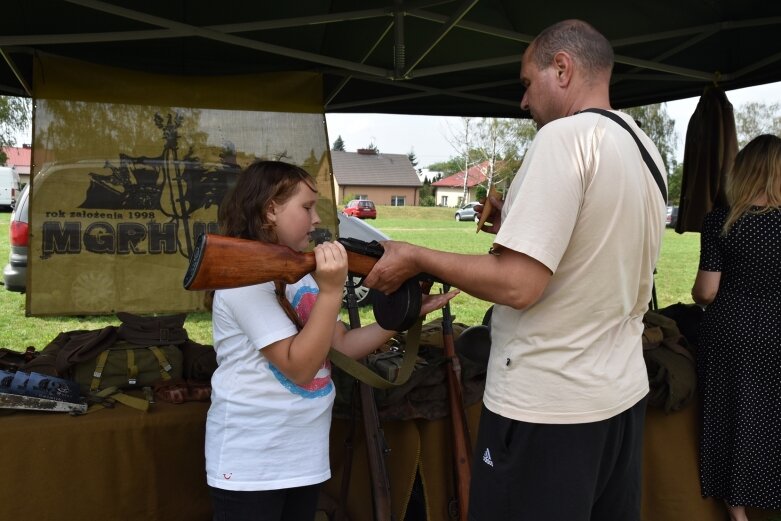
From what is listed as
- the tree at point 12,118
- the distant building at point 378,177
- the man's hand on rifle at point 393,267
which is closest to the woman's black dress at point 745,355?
the man's hand on rifle at point 393,267

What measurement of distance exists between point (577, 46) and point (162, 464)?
7.51 ft

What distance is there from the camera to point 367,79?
459cm

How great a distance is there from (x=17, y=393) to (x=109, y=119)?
2.53m

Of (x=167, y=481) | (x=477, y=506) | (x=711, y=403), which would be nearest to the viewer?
(x=477, y=506)

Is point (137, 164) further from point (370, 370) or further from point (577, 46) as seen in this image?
point (577, 46)

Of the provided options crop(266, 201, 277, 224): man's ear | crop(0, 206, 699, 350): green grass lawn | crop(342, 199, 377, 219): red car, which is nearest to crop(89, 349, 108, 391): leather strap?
crop(266, 201, 277, 224): man's ear

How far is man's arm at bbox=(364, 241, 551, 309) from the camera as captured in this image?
4.70 ft

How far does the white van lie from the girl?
36.7 metres

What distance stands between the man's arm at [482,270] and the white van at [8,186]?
37.1 metres

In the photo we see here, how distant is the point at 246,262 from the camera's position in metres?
1.45

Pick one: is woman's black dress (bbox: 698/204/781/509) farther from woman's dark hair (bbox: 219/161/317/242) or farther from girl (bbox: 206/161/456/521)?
woman's dark hair (bbox: 219/161/317/242)

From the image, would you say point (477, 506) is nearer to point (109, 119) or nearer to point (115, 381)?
point (115, 381)

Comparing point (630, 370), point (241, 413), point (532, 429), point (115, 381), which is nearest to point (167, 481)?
point (115, 381)

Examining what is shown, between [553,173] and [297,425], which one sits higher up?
[553,173]
